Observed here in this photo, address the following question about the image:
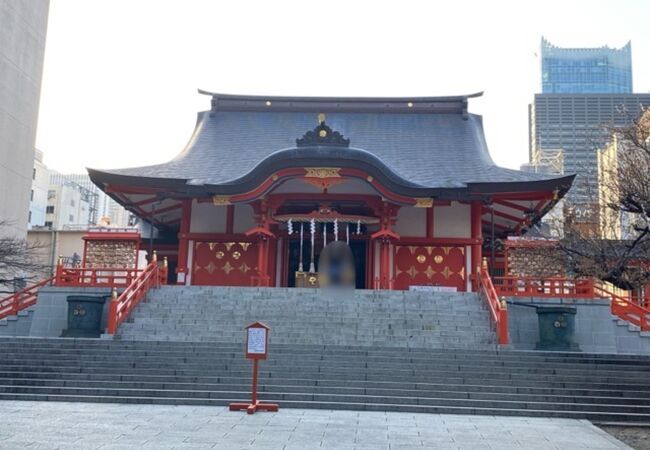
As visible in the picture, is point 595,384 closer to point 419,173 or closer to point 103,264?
point 419,173

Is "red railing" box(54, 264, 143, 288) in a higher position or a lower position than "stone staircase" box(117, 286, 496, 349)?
higher

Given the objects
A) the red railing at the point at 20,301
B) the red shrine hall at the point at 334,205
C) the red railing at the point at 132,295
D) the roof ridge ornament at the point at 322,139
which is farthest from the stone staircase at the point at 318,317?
the roof ridge ornament at the point at 322,139

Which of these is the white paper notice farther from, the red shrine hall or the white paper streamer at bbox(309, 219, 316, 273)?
the white paper streamer at bbox(309, 219, 316, 273)

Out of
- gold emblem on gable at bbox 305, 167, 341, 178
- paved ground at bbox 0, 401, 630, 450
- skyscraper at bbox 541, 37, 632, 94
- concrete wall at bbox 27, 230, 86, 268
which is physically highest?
skyscraper at bbox 541, 37, 632, 94

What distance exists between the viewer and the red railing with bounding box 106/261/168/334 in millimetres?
14586

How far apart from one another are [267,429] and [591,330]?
35.4 ft

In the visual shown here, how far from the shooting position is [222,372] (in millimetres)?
12141

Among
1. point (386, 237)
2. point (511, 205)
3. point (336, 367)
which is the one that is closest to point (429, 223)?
point (386, 237)

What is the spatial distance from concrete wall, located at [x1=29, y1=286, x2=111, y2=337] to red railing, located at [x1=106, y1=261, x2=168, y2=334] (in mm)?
1087

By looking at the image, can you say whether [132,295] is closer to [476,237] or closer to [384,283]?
[384,283]

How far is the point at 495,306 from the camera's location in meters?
14.9

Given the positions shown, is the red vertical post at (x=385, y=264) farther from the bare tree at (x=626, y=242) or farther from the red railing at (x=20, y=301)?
the red railing at (x=20, y=301)

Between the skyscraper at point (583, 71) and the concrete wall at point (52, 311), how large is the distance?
11997 centimetres

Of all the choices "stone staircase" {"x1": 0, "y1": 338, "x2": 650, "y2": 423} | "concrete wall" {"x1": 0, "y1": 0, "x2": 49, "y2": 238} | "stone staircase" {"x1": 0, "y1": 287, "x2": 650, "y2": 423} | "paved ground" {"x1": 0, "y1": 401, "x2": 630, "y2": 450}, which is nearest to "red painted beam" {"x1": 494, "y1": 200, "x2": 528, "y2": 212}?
"stone staircase" {"x1": 0, "y1": 287, "x2": 650, "y2": 423}
